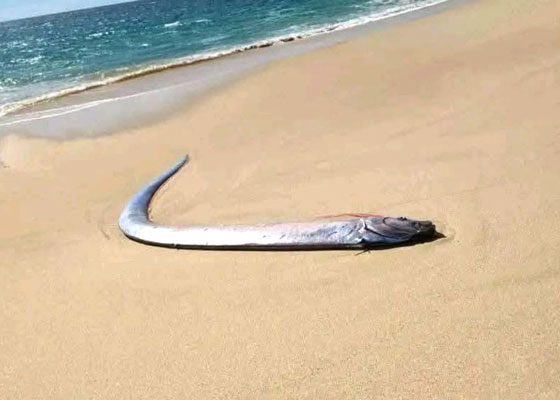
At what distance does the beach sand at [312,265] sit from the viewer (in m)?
3.20

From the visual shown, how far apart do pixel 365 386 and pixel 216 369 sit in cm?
86

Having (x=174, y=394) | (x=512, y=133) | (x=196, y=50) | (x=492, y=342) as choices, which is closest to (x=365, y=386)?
(x=492, y=342)

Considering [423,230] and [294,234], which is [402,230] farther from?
[294,234]

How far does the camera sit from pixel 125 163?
7.52m

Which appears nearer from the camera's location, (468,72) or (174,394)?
(174,394)

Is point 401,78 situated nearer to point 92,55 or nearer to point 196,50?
point 196,50


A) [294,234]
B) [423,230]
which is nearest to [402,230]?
[423,230]

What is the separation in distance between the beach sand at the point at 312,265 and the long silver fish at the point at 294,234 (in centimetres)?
9

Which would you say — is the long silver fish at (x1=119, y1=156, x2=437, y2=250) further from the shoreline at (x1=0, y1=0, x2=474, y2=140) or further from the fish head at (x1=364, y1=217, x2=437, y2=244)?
the shoreline at (x1=0, y1=0, x2=474, y2=140)

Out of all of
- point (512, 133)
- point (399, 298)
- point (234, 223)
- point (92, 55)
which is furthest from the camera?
point (92, 55)

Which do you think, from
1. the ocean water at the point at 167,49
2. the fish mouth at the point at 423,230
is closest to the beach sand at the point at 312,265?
the fish mouth at the point at 423,230

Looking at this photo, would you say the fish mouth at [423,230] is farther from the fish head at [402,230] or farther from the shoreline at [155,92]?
the shoreline at [155,92]

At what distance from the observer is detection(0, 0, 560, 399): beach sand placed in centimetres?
320

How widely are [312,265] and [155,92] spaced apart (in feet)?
29.1
